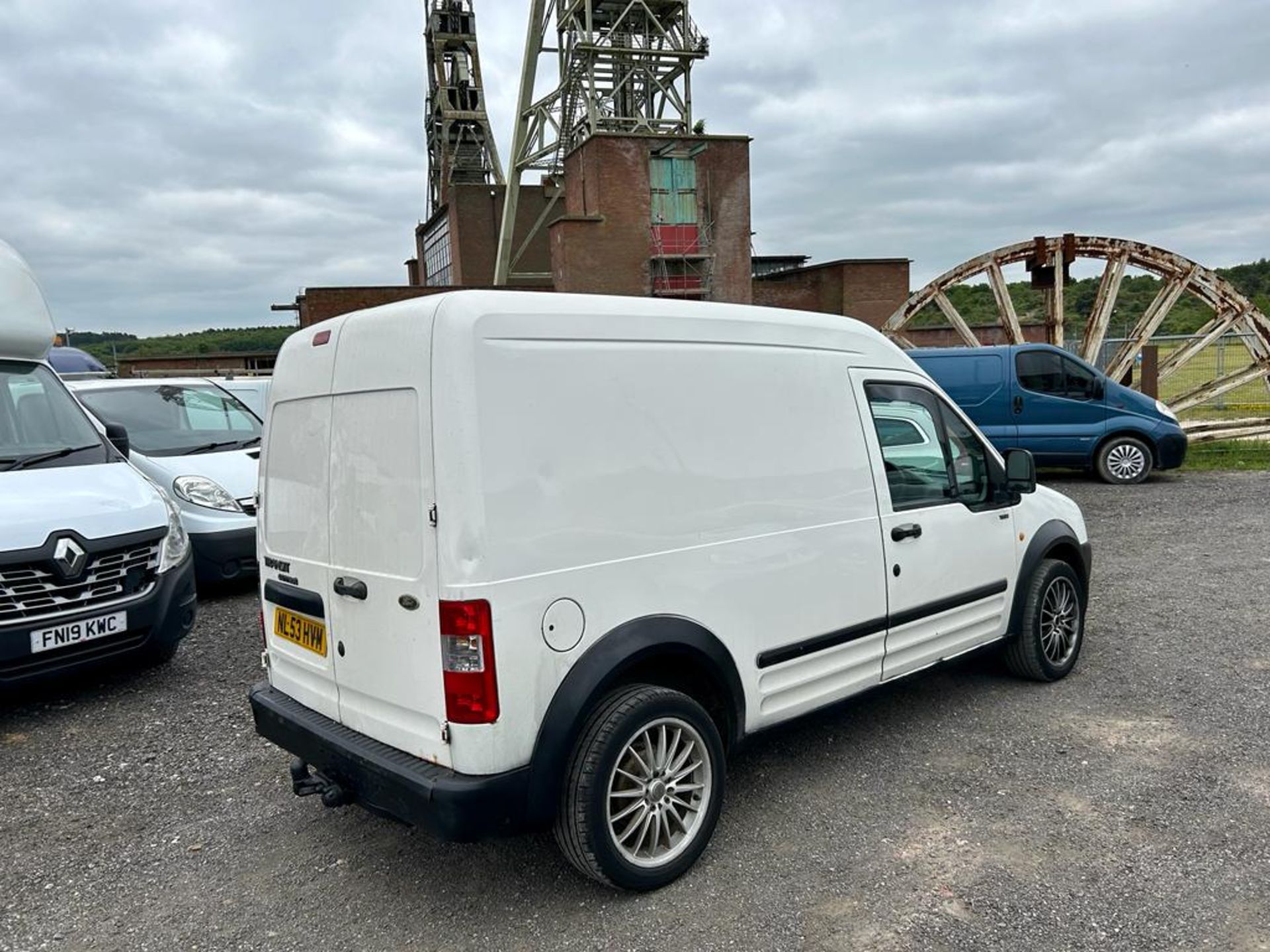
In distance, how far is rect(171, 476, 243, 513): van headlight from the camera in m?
7.16

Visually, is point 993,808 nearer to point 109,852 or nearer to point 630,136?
point 109,852

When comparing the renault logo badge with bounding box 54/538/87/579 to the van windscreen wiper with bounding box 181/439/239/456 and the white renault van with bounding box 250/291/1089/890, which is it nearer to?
the white renault van with bounding box 250/291/1089/890

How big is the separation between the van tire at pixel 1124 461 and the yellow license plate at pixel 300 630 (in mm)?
11982

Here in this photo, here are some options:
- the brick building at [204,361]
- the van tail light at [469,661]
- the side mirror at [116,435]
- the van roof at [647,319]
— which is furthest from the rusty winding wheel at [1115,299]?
the brick building at [204,361]

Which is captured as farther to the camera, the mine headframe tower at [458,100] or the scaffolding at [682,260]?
the mine headframe tower at [458,100]

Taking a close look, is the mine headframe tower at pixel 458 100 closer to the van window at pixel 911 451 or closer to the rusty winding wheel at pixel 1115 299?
the rusty winding wheel at pixel 1115 299

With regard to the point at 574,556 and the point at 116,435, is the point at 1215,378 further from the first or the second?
the point at 116,435

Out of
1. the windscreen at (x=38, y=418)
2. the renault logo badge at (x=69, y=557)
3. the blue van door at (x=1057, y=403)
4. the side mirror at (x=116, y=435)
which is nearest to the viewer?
the renault logo badge at (x=69, y=557)

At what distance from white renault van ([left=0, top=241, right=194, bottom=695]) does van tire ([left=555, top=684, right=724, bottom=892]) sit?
3.34m

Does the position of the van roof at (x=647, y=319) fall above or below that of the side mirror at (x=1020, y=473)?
above

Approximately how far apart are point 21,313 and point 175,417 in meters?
2.67

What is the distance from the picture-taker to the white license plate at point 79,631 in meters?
4.61

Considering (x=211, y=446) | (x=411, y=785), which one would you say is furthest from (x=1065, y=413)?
(x=411, y=785)

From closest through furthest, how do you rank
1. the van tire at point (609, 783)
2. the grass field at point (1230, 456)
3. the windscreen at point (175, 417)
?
the van tire at point (609, 783)
the windscreen at point (175, 417)
the grass field at point (1230, 456)
